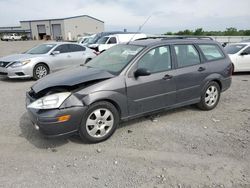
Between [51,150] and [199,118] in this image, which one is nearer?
[51,150]

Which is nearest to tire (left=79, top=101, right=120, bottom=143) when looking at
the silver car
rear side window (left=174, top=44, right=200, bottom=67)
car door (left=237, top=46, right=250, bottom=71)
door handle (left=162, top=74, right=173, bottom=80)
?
door handle (left=162, top=74, right=173, bottom=80)

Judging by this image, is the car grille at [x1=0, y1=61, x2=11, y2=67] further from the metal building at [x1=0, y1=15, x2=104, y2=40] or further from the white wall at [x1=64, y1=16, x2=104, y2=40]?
the white wall at [x1=64, y1=16, x2=104, y2=40]

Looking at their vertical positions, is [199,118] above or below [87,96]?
below

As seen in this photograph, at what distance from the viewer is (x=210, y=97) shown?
5398 mm

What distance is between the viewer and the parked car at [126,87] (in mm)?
3643

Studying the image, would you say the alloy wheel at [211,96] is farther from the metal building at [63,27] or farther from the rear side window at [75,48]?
the metal building at [63,27]

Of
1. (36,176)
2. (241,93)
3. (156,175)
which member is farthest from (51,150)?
(241,93)

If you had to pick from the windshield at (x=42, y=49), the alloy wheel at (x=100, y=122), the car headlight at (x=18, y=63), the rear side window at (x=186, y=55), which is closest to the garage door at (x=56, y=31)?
the windshield at (x=42, y=49)

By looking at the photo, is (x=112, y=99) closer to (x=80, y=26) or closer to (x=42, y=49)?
(x=42, y=49)

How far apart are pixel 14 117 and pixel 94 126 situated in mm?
2123

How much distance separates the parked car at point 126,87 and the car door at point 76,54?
5296 mm

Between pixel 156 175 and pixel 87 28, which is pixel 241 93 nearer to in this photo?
pixel 156 175

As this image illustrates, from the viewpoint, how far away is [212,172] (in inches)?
124

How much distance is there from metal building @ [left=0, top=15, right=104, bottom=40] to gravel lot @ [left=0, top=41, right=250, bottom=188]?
64096 millimetres
